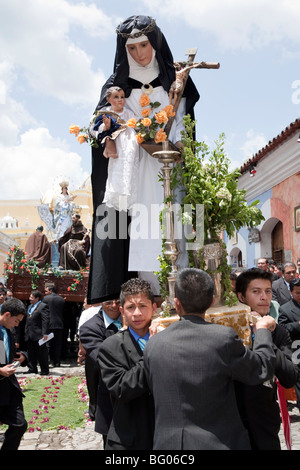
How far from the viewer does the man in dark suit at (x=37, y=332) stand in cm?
981

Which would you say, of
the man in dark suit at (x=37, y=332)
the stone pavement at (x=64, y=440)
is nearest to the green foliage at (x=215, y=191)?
the stone pavement at (x=64, y=440)

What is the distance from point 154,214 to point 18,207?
135ft

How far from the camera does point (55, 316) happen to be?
34.5 feet

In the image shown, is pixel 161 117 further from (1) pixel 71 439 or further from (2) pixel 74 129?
(1) pixel 71 439

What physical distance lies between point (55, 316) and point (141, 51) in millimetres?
7820

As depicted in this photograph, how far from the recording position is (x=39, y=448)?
532 cm

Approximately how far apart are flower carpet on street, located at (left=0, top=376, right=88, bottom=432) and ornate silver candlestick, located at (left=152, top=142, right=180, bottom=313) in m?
3.76

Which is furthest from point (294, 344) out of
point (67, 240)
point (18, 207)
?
point (18, 207)

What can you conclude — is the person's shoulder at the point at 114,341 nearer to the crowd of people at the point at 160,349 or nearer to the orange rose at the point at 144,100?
the crowd of people at the point at 160,349

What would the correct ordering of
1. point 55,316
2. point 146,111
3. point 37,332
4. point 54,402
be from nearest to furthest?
point 146,111, point 54,402, point 37,332, point 55,316

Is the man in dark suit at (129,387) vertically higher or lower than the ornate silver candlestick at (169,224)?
lower

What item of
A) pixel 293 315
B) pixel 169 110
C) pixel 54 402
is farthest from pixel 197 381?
pixel 54 402

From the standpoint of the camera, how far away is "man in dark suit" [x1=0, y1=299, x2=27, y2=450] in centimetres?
426

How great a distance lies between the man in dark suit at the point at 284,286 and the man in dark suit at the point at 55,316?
496 centimetres
